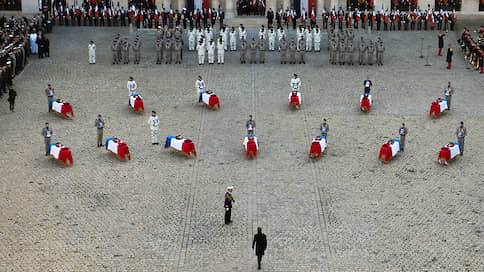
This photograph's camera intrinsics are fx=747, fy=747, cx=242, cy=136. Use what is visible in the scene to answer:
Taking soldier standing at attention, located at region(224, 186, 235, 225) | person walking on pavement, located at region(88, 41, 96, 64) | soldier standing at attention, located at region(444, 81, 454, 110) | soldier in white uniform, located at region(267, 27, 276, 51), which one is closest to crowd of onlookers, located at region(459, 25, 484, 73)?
soldier standing at attention, located at region(444, 81, 454, 110)

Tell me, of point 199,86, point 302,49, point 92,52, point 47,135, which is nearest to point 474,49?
point 302,49

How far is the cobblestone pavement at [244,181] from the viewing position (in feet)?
72.6

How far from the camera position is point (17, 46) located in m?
43.0

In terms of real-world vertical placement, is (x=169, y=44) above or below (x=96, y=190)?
above

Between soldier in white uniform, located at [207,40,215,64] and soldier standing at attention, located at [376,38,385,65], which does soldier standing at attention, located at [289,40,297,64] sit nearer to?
soldier in white uniform, located at [207,40,215,64]

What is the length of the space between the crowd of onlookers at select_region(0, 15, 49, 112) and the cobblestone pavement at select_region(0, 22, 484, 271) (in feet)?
3.29

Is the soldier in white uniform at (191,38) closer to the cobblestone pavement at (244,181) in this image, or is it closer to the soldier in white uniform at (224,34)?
the soldier in white uniform at (224,34)

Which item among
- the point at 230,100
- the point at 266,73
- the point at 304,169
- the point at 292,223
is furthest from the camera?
the point at 266,73

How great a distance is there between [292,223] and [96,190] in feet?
23.6

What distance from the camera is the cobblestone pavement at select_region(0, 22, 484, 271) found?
22.1m

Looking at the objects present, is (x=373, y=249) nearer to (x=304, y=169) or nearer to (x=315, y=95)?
(x=304, y=169)

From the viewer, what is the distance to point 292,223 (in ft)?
78.8

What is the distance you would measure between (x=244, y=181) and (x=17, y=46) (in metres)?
21.6

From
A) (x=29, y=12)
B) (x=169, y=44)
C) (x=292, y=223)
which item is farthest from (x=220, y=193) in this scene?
(x=29, y=12)
